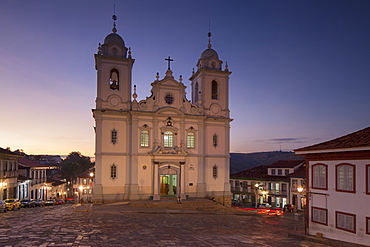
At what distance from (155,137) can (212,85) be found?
991 cm

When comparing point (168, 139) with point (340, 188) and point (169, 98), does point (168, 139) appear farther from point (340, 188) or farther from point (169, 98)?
point (340, 188)

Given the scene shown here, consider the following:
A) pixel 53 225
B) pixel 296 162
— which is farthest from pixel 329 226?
pixel 296 162

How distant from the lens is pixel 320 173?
57.9 ft

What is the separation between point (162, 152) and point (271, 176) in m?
24.5

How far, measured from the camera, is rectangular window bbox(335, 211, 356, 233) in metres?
15.1

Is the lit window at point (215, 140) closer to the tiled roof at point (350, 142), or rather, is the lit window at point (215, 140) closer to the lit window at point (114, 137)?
the lit window at point (114, 137)

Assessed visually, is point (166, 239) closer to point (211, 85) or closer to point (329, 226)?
point (329, 226)

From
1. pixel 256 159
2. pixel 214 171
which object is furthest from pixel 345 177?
pixel 256 159

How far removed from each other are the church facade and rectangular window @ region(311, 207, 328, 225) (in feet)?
55.4

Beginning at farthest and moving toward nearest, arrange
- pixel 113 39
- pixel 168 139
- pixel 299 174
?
pixel 299 174
pixel 168 139
pixel 113 39

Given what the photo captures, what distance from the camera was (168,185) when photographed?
→ 3425 centimetres

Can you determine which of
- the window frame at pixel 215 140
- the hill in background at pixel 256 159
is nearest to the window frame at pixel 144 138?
the window frame at pixel 215 140

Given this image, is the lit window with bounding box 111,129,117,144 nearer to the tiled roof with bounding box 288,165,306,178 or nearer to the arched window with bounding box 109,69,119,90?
the arched window with bounding box 109,69,119,90

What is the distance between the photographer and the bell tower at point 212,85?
35.8 meters
